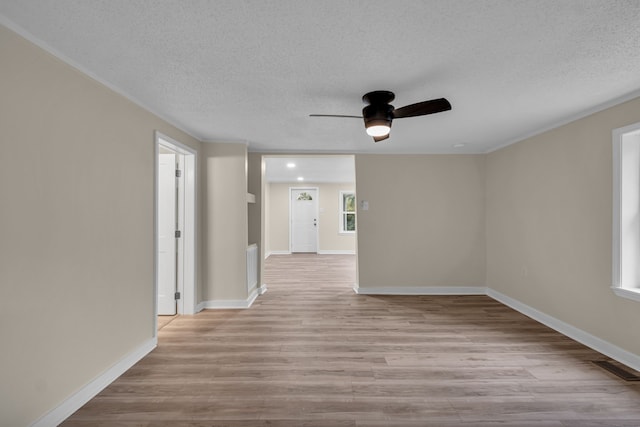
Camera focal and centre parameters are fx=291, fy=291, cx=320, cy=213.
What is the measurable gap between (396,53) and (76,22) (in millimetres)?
1669

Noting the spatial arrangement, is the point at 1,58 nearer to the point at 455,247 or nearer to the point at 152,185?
the point at 152,185

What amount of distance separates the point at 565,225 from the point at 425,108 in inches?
89.1

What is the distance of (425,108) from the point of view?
201 centimetres

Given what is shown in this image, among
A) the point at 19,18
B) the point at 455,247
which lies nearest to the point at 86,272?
the point at 19,18

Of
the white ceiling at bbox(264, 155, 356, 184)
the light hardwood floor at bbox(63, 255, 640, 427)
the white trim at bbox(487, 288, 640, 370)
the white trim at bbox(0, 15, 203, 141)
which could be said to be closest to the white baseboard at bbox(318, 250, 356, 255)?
the white ceiling at bbox(264, 155, 356, 184)

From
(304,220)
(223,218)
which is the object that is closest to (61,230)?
(223,218)

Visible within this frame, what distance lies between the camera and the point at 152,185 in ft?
8.89

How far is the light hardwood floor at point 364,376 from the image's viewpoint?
1.80 m

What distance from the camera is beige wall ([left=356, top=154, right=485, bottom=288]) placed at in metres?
4.51

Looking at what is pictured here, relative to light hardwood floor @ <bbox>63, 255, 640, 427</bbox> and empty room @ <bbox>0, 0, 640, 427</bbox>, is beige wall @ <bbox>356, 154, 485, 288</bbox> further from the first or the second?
light hardwood floor @ <bbox>63, 255, 640, 427</bbox>

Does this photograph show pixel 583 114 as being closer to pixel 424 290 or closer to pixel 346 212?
pixel 424 290

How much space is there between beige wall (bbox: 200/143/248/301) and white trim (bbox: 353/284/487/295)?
196 centimetres

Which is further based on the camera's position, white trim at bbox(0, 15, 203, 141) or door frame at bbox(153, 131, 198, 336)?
door frame at bbox(153, 131, 198, 336)

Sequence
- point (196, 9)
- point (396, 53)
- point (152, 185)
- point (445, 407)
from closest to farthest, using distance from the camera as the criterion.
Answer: point (196, 9) → point (396, 53) → point (445, 407) → point (152, 185)
